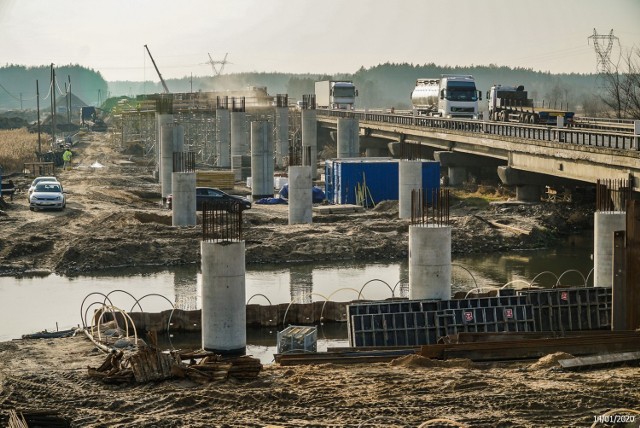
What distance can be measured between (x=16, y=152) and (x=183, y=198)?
153ft

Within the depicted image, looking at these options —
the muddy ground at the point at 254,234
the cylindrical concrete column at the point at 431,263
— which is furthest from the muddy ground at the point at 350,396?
the muddy ground at the point at 254,234

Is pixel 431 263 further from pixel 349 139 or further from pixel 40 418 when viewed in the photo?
pixel 349 139

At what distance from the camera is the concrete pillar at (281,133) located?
87.7 meters

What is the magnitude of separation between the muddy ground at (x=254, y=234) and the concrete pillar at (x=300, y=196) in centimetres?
97

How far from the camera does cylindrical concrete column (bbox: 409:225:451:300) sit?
96.1 feet

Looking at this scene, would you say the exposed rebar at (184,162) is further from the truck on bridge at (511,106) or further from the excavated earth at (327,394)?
the truck on bridge at (511,106)

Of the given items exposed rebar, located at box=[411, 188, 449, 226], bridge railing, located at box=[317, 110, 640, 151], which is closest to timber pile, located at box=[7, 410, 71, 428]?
exposed rebar, located at box=[411, 188, 449, 226]

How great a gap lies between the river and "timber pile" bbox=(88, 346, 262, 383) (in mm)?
6588

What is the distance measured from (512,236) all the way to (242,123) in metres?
35.7

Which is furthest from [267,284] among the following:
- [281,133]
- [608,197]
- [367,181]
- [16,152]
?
[16,152]

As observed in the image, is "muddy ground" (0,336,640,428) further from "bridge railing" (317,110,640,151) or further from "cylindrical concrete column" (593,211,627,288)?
"bridge railing" (317,110,640,151)

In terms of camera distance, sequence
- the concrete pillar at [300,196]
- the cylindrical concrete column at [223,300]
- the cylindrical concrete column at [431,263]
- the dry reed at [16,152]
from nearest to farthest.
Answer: the cylindrical concrete column at [223,300], the cylindrical concrete column at [431,263], the concrete pillar at [300,196], the dry reed at [16,152]

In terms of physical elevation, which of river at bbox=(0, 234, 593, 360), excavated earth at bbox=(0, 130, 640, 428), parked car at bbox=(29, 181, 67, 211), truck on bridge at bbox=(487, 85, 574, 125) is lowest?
river at bbox=(0, 234, 593, 360)

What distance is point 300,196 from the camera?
50344mm
